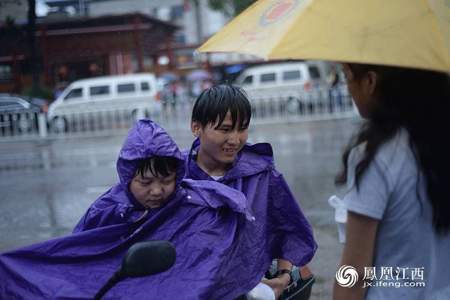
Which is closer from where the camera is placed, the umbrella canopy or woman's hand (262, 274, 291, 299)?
woman's hand (262, 274, 291, 299)

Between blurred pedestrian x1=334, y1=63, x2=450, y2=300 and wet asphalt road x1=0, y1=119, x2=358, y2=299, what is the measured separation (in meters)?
2.81

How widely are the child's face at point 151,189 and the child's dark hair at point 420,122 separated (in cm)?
76

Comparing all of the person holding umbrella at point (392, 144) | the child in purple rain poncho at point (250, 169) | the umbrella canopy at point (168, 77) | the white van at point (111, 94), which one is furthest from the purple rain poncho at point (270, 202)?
the umbrella canopy at point (168, 77)

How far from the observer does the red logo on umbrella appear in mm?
2014

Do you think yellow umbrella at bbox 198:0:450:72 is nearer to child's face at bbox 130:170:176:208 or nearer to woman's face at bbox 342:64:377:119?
woman's face at bbox 342:64:377:119

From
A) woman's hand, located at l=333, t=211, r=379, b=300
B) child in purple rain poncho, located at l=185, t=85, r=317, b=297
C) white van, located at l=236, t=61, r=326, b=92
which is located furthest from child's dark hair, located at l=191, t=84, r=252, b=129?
white van, located at l=236, t=61, r=326, b=92

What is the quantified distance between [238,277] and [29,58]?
23754mm

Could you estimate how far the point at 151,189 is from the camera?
7.30 feet

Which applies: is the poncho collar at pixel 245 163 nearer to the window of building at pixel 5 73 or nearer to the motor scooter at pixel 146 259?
the motor scooter at pixel 146 259

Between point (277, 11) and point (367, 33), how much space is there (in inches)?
17.1

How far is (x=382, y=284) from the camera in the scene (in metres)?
1.72

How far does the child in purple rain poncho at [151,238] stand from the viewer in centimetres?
204

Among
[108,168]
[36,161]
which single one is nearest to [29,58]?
[36,161]

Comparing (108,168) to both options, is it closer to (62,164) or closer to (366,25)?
(62,164)
